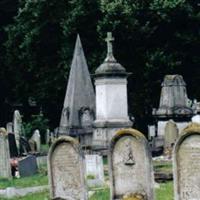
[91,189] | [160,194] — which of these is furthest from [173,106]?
[160,194]

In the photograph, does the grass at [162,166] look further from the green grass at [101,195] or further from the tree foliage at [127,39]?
the tree foliage at [127,39]

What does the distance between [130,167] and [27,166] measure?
550cm

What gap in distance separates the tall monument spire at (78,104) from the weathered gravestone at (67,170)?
421 inches

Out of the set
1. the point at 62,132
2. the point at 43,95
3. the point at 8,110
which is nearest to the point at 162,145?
the point at 62,132

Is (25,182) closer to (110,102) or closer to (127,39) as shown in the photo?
(110,102)

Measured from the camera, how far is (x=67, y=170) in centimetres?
1124

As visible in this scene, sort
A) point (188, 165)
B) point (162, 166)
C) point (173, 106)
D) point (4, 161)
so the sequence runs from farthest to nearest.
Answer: point (173, 106)
point (162, 166)
point (4, 161)
point (188, 165)

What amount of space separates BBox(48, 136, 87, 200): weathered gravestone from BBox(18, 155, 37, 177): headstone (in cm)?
433

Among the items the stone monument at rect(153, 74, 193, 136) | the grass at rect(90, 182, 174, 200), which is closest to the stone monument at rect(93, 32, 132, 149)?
the stone monument at rect(153, 74, 193, 136)

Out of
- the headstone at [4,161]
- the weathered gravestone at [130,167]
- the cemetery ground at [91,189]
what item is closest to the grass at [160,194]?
the cemetery ground at [91,189]

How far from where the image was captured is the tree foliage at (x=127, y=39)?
28.9m

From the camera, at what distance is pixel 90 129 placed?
22.2 meters

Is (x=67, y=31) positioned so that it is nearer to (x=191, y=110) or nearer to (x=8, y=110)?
(x=8, y=110)

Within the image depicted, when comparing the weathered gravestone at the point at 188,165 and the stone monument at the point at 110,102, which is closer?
the weathered gravestone at the point at 188,165
